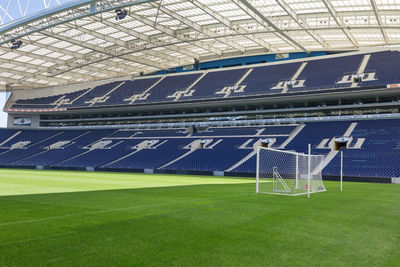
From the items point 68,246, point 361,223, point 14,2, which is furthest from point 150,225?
point 14,2

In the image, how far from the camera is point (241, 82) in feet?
161

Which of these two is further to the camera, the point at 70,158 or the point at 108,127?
the point at 108,127

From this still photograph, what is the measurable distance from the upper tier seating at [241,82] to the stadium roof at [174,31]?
239 centimetres

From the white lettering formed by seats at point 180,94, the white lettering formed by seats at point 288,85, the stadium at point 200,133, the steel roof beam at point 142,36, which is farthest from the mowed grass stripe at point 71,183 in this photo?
the white lettering formed by seats at point 180,94

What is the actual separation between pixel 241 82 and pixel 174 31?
1343 centimetres

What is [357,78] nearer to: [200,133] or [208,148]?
[208,148]

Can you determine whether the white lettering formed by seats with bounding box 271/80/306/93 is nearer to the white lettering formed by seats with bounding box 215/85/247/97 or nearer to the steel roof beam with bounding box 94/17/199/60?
the white lettering formed by seats with bounding box 215/85/247/97

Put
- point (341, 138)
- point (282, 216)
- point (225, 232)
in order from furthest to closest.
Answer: point (341, 138) → point (282, 216) → point (225, 232)

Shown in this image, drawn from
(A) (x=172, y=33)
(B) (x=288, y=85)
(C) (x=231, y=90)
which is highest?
(A) (x=172, y=33)

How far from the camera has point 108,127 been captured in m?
57.7

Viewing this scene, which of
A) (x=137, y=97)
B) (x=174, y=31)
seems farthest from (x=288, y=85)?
(x=137, y=97)

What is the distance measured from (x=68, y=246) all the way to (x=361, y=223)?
22.0 feet

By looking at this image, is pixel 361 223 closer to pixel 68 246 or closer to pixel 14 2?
pixel 68 246

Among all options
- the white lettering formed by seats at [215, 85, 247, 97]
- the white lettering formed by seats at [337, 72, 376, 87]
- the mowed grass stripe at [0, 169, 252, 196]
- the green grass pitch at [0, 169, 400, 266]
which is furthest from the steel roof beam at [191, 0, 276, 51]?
the green grass pitch at [0, 169, 400, 266]
